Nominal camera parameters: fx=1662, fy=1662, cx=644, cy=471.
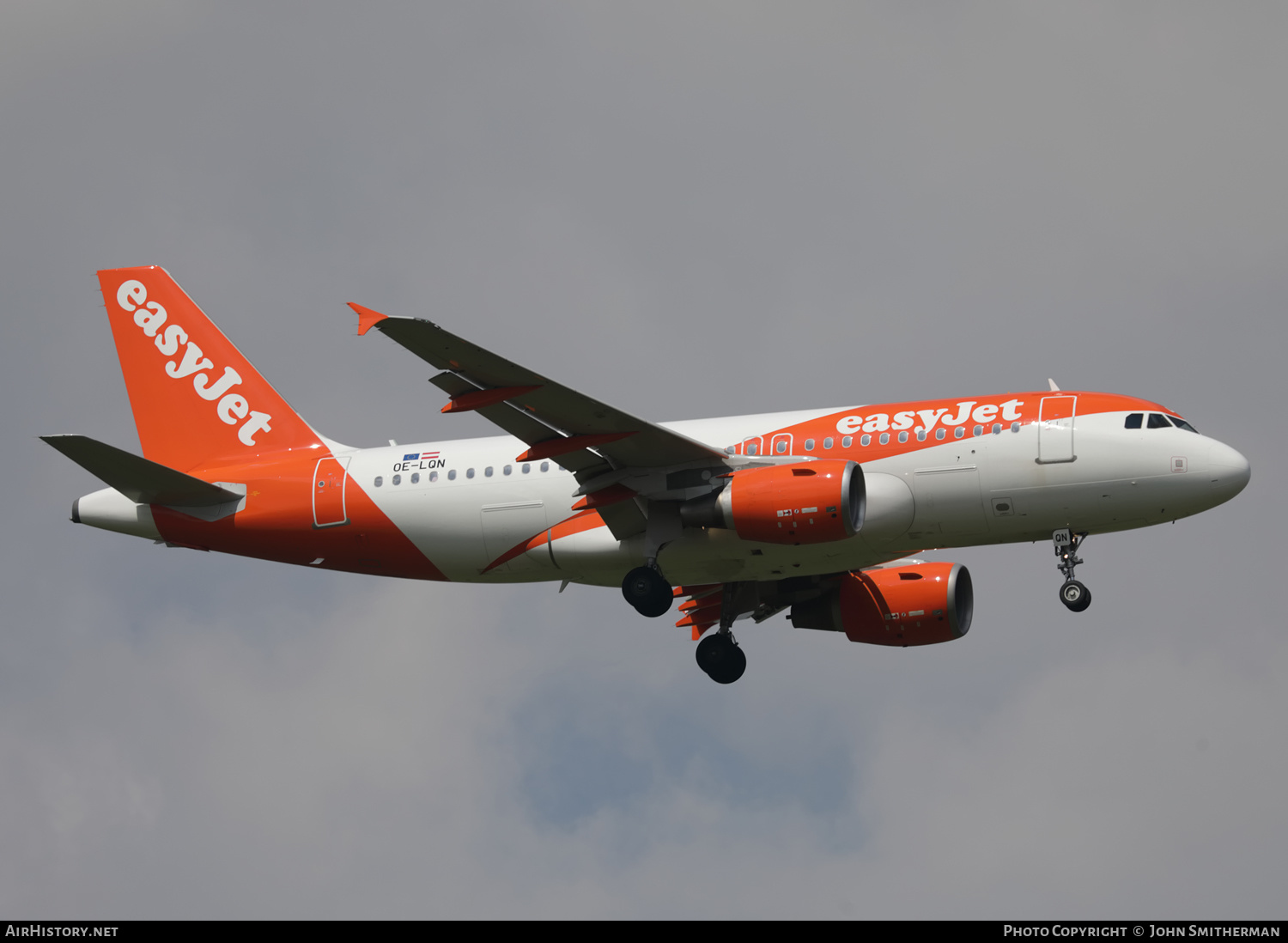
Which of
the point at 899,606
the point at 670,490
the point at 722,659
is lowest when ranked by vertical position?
the point at 722,659

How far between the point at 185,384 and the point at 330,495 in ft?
20.4

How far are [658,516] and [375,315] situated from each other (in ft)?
28.2

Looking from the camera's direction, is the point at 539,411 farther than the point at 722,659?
No

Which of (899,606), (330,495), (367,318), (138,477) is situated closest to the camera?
(367,318)

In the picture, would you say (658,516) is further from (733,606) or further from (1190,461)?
(1190,461)

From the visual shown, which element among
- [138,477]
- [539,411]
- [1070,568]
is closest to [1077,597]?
[1070,568]

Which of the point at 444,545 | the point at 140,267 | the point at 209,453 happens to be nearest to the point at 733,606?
the point at 444,545

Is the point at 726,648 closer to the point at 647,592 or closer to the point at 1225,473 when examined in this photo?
the point at 647,592

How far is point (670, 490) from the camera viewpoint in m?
36.4

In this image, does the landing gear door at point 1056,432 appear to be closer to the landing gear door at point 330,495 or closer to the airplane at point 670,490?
the airplane at point 670,490

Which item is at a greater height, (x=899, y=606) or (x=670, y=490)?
(x=670, y=490)

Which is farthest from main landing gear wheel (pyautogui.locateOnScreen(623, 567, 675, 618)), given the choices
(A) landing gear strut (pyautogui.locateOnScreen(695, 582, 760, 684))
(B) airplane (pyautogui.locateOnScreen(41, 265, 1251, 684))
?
(A) landing gear strut (pyautogui.locateOnScreen(695, 582, 760, 684))

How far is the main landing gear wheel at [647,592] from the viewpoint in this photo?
36406 mm

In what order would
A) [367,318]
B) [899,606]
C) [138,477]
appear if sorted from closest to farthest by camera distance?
[367,318] → [138,477] → [899,606]
